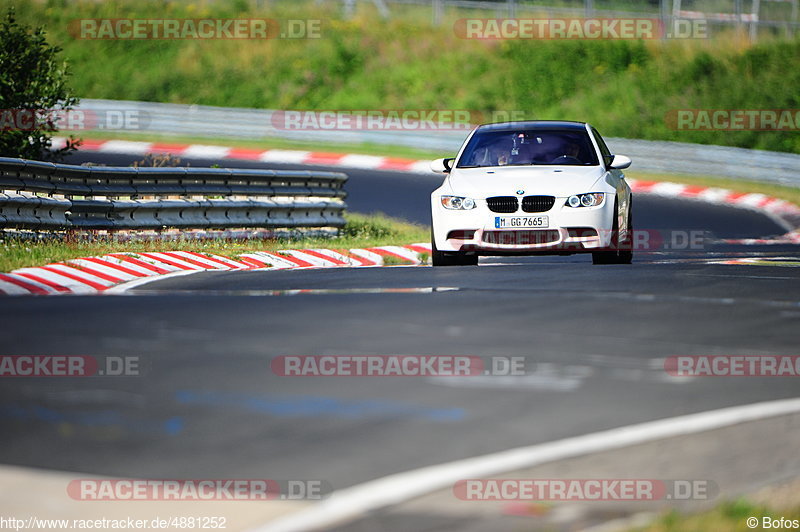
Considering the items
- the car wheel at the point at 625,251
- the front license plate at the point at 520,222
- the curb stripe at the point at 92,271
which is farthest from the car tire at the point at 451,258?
the curb stripe at the point at 92,271

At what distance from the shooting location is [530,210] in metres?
14.6

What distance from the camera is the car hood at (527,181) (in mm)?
14633

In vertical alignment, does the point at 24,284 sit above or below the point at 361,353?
below

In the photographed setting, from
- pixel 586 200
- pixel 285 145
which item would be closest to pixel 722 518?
pixel 586 200

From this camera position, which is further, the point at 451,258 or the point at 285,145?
the point at 285,145

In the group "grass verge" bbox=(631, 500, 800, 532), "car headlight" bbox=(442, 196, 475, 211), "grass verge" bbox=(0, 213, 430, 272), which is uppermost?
"car headlight" bbox=(442, 196, 475, 211)

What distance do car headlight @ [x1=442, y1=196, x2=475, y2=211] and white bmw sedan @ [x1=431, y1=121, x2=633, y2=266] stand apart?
0.03ft

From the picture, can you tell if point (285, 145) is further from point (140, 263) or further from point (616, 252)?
point (140, 263)

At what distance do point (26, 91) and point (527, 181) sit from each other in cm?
816

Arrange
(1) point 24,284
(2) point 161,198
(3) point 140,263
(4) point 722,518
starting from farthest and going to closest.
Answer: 1. (2) point 161,198
2. (3) point 140,263
3. (1) point 24,284
4. (4) point 722,518

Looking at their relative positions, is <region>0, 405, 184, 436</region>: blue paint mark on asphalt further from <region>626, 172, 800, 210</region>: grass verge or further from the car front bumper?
<region>626, 172, 800, 210</region>: grass verge

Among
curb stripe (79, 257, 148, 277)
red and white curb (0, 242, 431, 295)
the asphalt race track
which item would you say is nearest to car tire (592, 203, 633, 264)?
the asphalt race track

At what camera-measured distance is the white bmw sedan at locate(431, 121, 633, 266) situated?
47.8 ft

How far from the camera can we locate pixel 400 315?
32.8ft
